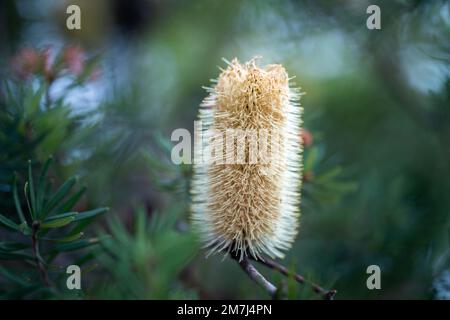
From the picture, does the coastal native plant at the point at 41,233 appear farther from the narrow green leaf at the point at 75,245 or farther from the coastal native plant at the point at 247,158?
the coastal native plant at the point at 247,158

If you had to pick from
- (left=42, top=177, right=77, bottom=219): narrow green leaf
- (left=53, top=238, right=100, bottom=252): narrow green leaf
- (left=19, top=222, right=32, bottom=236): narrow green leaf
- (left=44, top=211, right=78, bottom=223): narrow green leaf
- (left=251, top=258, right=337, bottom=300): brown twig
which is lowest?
(left=251, top=258, right=337, bottom=300): brown twig

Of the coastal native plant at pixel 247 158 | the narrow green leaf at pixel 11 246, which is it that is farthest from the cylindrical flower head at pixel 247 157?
the narrow green leaf at pixel 11 246

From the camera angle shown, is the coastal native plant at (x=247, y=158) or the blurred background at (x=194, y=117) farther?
the blurred background at (x=194, y=117)

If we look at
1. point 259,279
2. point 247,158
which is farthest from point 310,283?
point 247,158

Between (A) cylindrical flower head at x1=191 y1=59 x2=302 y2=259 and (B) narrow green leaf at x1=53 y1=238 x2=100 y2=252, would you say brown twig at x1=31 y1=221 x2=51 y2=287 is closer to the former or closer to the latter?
(B) narrow green leaf at x1=53 y1=238 x2=100 y2=252

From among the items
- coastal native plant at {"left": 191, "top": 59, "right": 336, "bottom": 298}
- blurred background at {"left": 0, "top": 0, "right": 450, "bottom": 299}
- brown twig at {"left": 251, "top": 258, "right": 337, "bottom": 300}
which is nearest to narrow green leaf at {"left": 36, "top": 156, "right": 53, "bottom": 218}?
blurred background at {"left": 0, "top": 0, "right": 450, "bottom": 299}

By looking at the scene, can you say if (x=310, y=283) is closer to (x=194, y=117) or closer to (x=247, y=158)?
(x=247, y=158)

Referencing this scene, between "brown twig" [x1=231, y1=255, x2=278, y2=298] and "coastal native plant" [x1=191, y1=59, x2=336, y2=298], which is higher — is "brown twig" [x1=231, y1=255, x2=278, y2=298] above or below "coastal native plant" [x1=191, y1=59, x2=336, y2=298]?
below
